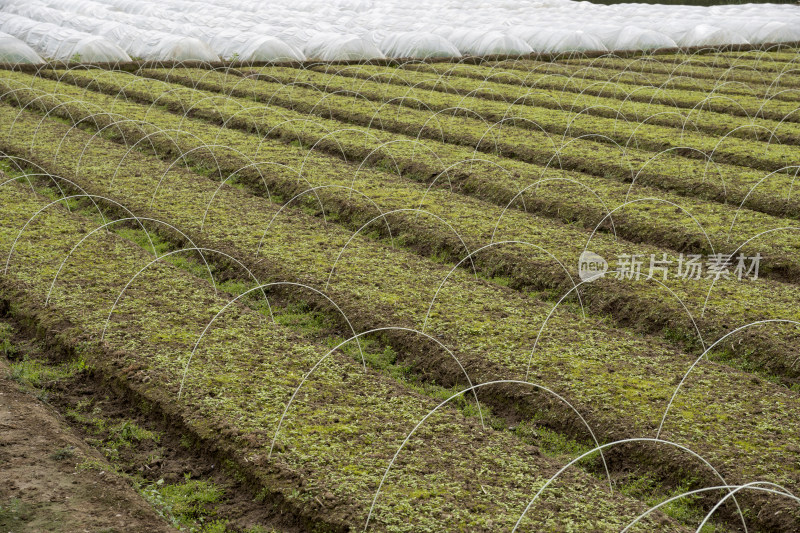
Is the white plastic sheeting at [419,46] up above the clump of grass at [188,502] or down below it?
above

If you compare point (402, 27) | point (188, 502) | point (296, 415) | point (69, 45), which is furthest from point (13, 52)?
point (188, 502)

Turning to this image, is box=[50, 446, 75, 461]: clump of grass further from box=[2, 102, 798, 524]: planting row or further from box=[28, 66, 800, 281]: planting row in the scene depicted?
box=[28, 66, 800, 281]: planting row

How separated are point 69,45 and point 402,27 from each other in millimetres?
10998

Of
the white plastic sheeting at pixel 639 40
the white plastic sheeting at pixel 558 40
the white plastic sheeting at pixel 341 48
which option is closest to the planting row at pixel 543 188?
the white plastic sheeting at pixel 341 48

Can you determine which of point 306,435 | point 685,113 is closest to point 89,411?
point 306,435

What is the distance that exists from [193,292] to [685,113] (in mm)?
12732

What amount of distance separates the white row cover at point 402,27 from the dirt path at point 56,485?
18.5 meters

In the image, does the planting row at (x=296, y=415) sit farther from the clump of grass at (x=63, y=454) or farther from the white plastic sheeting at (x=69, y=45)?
the white plastic sheeting at (x=69, y=45)

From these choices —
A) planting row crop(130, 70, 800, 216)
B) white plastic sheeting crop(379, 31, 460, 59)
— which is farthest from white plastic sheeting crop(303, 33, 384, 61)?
planting row crop(130, 70, 800, 216)

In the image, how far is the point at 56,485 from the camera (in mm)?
5352

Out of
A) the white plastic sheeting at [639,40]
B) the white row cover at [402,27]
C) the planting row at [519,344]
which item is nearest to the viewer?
the planting row at [519,344]

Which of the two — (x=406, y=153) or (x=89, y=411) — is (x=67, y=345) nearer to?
(x=89, y=411)

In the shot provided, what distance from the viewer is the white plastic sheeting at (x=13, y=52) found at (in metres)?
20.7

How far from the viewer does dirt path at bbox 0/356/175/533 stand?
500 centimetres
